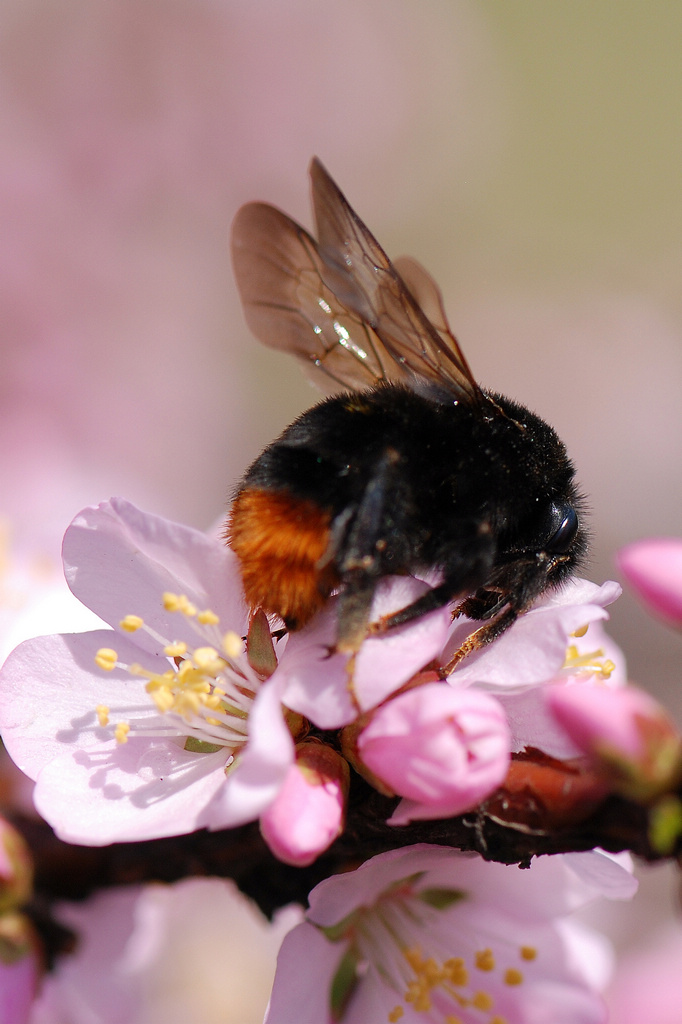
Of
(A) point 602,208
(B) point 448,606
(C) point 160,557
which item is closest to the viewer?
(B) point 448,606

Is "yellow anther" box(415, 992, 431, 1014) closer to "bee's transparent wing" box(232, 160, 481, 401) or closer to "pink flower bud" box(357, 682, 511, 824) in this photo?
"pink flower bud" box(357, 682, 511, 824)

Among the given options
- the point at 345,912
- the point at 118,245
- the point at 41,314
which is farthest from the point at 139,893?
the point at 118,245

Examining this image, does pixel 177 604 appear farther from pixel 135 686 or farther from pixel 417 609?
pixel 417 609

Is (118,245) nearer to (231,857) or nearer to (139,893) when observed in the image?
(139,893)

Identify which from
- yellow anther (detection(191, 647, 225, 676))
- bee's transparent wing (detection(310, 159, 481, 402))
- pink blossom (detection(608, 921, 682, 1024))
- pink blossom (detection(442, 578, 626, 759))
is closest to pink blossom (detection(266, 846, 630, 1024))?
pink blossom (detection(442, 578, 626, 759))

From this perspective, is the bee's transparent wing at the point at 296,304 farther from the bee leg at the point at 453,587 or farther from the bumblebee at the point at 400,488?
the bee leg at the point at 453,587

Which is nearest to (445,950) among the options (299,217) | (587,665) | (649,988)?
(587,665)

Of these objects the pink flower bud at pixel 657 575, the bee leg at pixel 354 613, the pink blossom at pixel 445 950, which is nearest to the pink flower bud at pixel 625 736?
the pink flower bud at pixel 657 575
